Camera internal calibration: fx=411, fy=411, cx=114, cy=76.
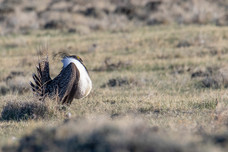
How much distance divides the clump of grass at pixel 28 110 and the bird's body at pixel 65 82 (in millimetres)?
210

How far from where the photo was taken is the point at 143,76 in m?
11.7

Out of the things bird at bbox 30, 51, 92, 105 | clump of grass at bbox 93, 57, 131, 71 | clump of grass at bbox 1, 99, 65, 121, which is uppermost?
bird at bbox 30, 51, 92, 105

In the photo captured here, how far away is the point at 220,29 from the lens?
57.0ft

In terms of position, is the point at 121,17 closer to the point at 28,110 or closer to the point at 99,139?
the point at 28,110

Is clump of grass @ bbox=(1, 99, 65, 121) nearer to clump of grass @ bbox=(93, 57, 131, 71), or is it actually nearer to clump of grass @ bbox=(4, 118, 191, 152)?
clump of grass @ bbox=(4, 118, 191, 152)

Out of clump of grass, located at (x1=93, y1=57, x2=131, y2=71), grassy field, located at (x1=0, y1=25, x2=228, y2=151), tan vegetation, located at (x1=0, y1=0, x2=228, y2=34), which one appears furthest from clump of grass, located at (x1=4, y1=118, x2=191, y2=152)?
tan vegetation, located at (x1=0, y1=0, x2=228, y2=34)

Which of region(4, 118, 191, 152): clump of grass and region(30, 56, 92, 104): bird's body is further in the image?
region(30, 56, 92, 104): bird's body

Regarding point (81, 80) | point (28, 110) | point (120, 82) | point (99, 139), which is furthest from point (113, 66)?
point (99, 139)

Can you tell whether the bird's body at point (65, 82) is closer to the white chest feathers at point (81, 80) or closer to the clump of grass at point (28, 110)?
the white chest feathers at point (81, 80)

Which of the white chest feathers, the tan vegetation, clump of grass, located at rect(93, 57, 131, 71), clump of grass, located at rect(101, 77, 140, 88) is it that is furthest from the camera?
the tan vegetation

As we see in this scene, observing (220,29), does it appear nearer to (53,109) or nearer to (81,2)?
(53,109)

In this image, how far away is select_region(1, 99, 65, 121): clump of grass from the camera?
695 cm

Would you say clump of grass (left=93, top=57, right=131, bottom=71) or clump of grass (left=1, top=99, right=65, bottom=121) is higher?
clump of grass (left=1, top=99, right=65, bottom=121)

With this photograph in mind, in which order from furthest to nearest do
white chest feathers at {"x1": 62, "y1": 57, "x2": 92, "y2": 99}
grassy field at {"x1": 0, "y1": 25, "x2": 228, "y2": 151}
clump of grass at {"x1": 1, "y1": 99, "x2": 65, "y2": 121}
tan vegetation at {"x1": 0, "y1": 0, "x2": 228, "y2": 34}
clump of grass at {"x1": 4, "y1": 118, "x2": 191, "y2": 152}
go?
1. tan vegetation at {"x1": 0, "y1": 0, "x2": 228, "y2": 34}
2. white chest feathers at {"x1": 62, "y1": 57, "x2": 92, "y2": 99}
3. clump of grass at {"x1": 1, "y1": 99, "x2": 65, "y2": 121}
4. grassy field at {"x1": 0, "y1": 25, "x2": 228, "y2": 151}
5. clump of grass at {"x1": 4, "y1": 118, "x2": 191, "y2": 152}
